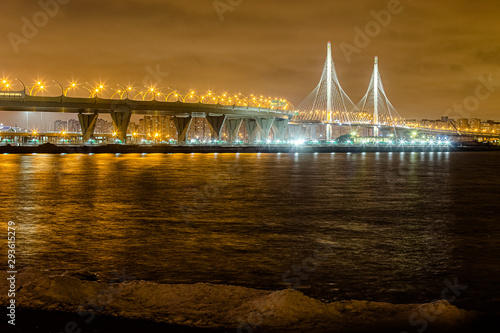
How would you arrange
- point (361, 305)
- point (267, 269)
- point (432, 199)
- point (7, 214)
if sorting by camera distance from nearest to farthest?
1. point (361, 305)
2. point (267, 269)
3. point (7, 214)
4. point (432, 199)

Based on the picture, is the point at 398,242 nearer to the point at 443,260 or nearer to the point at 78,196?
the point at 443,260

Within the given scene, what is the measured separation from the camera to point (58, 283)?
736 cm

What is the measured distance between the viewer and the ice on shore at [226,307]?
650cm

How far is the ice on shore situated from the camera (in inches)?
256


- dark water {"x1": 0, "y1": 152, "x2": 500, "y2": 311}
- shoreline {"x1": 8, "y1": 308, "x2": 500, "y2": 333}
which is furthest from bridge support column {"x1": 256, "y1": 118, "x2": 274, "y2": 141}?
shoreline {"x1": 8, "y1": 308, "x2": 500, "y2": 333}

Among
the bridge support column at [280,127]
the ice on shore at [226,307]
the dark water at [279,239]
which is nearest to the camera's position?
the ice on shore at [226,307]

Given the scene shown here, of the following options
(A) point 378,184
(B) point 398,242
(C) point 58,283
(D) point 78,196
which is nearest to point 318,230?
(B) point 398,242

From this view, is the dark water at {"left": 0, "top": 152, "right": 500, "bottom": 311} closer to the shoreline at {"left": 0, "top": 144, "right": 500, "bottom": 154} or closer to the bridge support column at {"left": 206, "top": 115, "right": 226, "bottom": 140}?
the shoreline at {"left": 0, "top": 144, "right": 500, "bottom": 154}

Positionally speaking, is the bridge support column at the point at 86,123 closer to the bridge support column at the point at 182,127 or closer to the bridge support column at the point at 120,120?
the bridge support column at the point at 120,120

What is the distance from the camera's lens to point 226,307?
6992mm

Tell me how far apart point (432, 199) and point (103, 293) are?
17.5 metres

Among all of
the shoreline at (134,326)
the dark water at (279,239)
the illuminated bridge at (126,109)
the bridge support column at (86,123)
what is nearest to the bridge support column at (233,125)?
the illuminated bridge at (126,109)

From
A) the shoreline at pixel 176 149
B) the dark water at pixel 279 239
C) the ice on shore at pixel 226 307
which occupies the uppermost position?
the shoreline at pixel 176 149

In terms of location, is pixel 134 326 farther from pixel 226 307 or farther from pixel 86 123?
pixel 86 123
